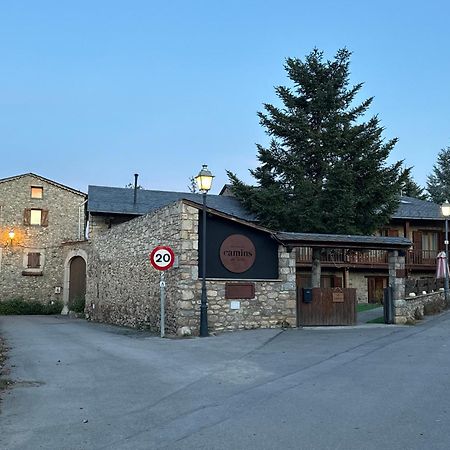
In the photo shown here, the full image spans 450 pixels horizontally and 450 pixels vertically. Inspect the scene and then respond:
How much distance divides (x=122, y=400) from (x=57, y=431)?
1.65m

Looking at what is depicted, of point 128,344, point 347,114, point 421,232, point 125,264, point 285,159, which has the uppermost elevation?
point 347,114

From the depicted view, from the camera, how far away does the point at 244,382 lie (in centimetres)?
907

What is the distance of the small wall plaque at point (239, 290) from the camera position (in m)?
16.8

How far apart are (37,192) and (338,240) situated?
2536cm

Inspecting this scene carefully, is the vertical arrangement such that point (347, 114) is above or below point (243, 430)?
above

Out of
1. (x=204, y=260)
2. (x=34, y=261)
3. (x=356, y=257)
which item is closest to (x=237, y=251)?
(x=204, y=260)

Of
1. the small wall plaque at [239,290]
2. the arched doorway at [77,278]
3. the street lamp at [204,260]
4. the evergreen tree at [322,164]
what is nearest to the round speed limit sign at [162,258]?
the street lamp at [204,260]

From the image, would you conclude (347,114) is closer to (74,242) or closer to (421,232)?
(421,232)

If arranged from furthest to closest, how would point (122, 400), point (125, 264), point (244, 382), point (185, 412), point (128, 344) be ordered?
point (125, 264), point (128, 344), point (244, 382), point (122, 400), point (185, 412)

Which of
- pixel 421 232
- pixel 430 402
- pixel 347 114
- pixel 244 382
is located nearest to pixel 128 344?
pixel 244 382

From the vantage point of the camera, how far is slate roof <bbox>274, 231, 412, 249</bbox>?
17531 millimetres

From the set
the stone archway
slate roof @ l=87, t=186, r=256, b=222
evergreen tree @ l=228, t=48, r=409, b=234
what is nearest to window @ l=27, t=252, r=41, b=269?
the stone archway

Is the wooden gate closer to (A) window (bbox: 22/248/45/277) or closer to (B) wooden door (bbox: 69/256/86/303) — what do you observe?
(B) wooden door (bbox: 69/256/86/303)

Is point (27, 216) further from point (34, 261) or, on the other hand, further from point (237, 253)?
point (237, 253)
